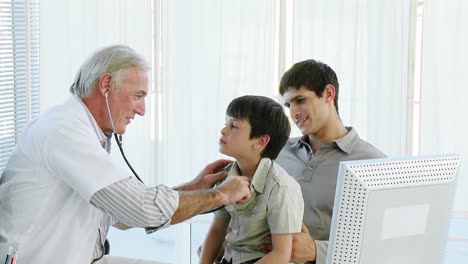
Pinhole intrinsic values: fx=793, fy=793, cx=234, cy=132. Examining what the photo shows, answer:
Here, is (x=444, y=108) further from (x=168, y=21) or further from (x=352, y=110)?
(x=168, y=21)

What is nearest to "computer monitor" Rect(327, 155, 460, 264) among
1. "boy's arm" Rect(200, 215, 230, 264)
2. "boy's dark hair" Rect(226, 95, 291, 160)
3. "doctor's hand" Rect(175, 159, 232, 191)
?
"boy's dark hair" Rect(226, 95, 291, 160)

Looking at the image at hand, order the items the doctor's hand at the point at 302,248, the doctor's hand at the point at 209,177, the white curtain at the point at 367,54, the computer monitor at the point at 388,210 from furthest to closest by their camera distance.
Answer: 1. the white curtain at the point at 367,54
2. the doctor's hand at the point at 209,177
3. the doctor's hand at the point at 302,248
4. the computer monitor at the point at 388,210

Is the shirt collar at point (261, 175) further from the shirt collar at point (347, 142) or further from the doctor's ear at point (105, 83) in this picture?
the doctor's ear at point (105, 83)

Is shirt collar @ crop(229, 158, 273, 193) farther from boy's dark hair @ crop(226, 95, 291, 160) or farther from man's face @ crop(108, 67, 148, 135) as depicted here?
man's face @ crop(108, 67, 148, 135)

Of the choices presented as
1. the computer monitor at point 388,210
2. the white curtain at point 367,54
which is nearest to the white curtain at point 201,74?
the white curtain at point 367,54

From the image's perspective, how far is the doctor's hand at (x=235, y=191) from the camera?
7.36 feet

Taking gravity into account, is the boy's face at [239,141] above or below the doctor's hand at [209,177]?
above

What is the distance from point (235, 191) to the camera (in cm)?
225

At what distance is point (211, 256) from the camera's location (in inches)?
98.8

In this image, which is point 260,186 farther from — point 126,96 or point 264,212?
point 126,96

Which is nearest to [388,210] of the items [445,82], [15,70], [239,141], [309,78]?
[239,141]

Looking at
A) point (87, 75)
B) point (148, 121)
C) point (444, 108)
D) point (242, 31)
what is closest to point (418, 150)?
point (444, 108)

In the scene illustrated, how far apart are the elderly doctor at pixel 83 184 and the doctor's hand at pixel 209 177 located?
0.27 m

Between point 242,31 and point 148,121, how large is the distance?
0.78 m
